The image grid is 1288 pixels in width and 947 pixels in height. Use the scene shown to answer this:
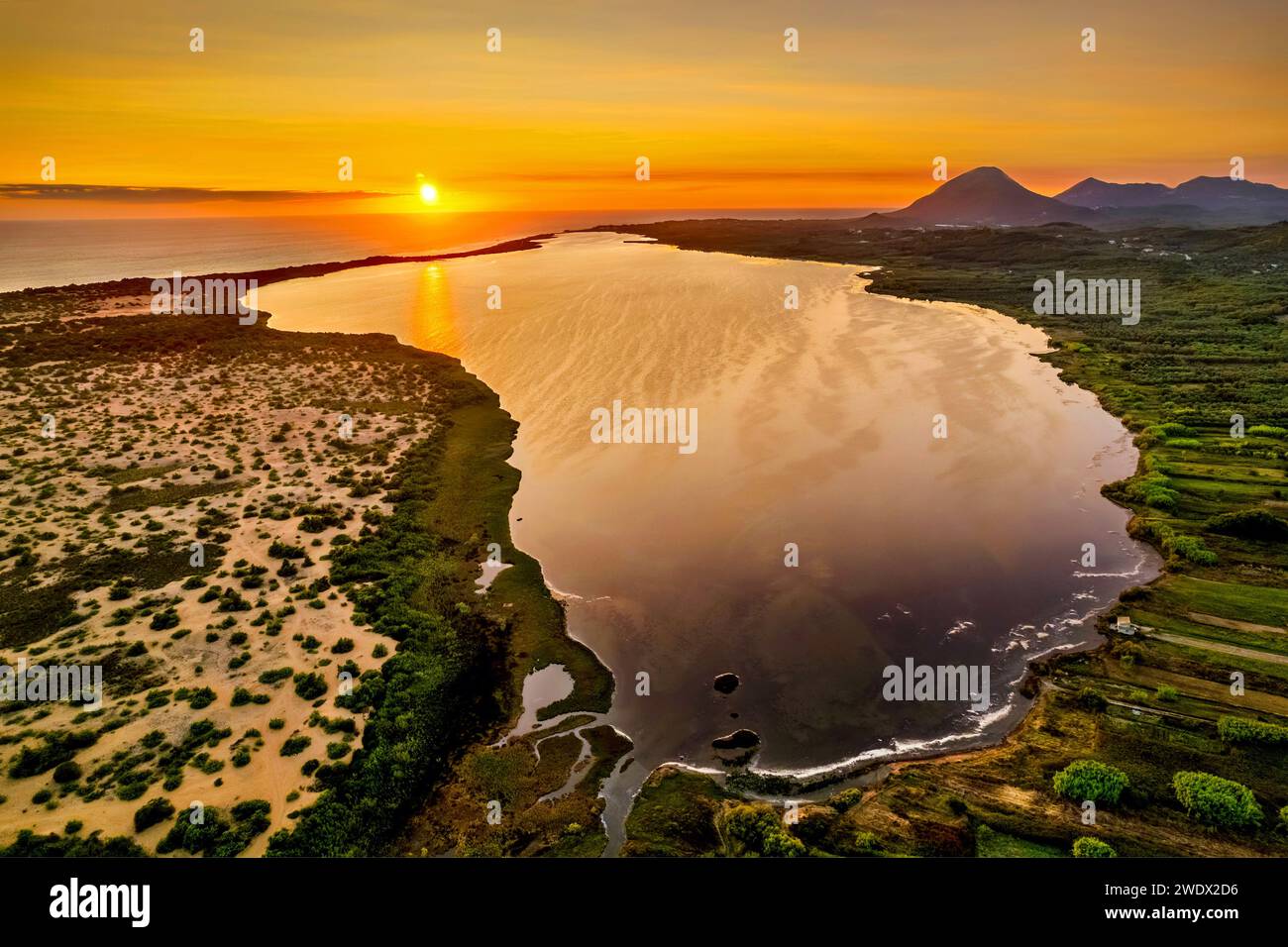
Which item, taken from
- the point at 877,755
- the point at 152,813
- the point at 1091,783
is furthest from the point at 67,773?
the point at 1091,783

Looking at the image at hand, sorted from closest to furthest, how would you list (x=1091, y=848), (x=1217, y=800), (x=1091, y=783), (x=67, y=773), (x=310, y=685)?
1. (x=1091, y=848)
2. (x=1217, y=800)
3. (x=1091, y=783)
4. (x=67, y=773)
5. (x=310, y=685)

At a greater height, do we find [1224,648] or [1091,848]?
[1224,648]

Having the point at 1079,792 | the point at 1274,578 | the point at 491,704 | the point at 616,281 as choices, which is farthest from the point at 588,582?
the point at 616,281

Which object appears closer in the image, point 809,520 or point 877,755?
point 877,755

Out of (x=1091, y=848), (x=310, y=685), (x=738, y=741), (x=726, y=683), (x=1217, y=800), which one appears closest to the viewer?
(x=1091, y=848)

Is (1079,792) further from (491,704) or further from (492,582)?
(492,582)

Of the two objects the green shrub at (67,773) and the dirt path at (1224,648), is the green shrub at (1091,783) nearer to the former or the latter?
the dirt path at (1224,648)

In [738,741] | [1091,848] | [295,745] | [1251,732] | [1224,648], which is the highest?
[1224,648]

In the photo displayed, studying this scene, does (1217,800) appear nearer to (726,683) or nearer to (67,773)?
(726,683)

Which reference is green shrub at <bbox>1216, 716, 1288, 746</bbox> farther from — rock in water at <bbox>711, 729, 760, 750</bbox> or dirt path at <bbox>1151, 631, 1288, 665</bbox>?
rock in water at <bbox>711, 729, 760, 750</bbox>

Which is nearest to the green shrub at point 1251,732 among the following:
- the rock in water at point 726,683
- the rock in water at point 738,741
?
the rock in water at point 738,741
